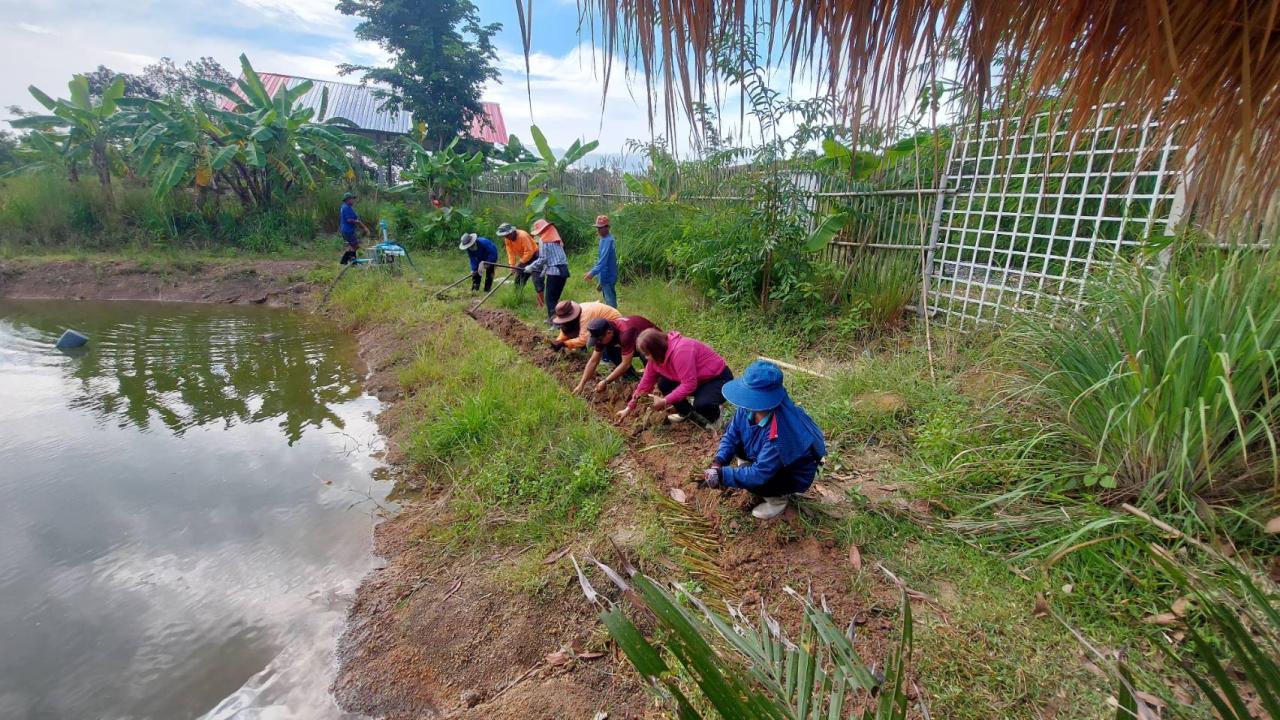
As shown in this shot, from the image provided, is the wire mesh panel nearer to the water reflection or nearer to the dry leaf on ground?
the dry leaf on ground

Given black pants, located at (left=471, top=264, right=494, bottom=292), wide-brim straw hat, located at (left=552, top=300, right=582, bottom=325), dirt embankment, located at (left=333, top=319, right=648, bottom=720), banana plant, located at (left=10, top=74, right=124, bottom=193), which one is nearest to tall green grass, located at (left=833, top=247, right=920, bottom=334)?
wide-brim straw hat, located at (left=552, top=300, right=582, bottom=325)

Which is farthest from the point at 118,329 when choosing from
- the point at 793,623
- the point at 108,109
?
the point at 793,623

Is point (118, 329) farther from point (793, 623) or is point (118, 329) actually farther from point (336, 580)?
point (793, 623)

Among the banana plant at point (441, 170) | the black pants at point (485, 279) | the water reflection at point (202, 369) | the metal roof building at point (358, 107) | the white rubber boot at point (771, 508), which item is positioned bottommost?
the water reflection at point (202, 369)

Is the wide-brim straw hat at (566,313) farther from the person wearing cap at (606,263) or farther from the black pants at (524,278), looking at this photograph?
the black pants at (524,278)

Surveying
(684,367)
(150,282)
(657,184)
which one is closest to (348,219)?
(150,282)

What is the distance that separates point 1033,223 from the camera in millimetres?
4480

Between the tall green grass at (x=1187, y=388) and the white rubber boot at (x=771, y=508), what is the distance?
4.59 ft

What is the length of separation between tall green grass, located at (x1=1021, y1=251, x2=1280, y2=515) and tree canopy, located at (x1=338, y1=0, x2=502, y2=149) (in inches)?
739

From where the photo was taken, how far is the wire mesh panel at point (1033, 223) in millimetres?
3900

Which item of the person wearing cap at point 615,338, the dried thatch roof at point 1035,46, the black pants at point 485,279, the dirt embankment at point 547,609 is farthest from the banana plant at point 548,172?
the dried thatch roof at point 1035,46

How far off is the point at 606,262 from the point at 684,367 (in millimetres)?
3521

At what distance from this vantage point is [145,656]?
109 inches

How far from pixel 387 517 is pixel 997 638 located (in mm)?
3584
